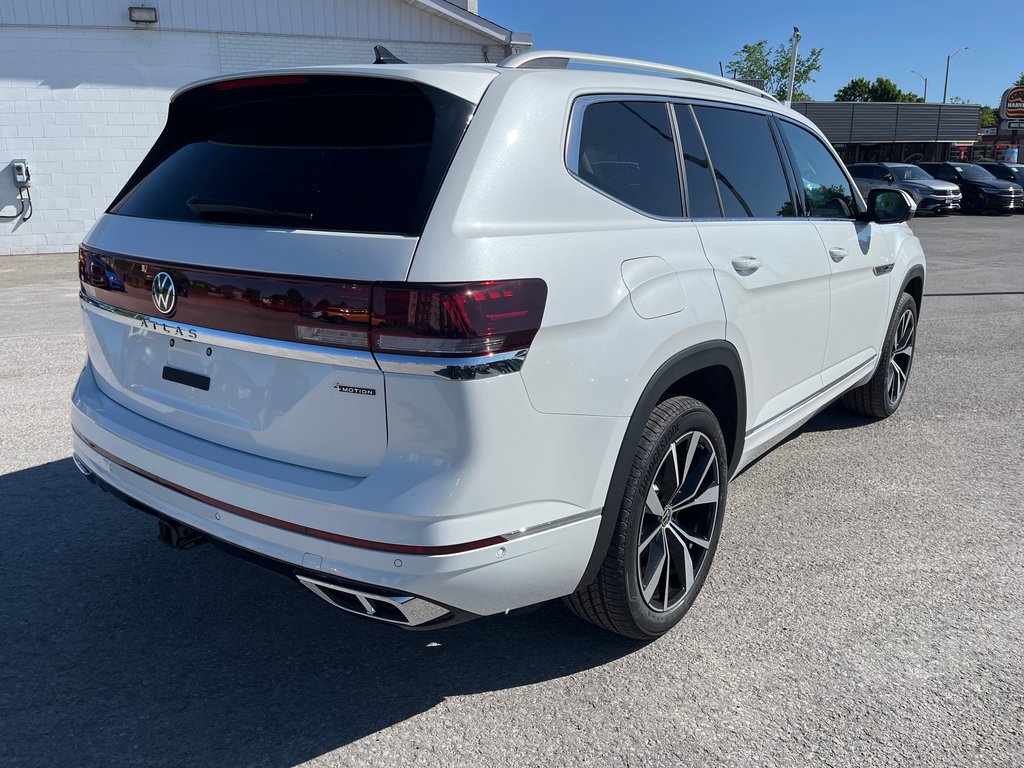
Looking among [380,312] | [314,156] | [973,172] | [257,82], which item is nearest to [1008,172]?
[973,172]

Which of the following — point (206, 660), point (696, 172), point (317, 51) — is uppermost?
point (317, 51)

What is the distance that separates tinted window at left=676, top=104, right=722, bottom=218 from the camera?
3.08 m

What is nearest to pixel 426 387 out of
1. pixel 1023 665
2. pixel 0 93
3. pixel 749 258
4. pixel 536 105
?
pixel 536 105

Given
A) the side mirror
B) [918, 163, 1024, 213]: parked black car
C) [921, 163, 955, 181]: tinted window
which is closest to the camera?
the side mirror

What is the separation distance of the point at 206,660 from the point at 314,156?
1695mm

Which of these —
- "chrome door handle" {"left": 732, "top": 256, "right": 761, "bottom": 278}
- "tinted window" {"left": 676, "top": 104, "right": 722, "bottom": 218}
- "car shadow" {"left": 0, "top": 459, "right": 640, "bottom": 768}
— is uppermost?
"tinted window" {"left": 676, "top": 104, "right": 722, "bottom": 218}

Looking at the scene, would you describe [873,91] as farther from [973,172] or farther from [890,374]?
[890,374]

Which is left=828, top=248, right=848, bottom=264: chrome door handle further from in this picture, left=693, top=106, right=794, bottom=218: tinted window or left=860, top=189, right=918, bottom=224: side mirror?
left=860, top=189, right=918, bottom=224: side mirror

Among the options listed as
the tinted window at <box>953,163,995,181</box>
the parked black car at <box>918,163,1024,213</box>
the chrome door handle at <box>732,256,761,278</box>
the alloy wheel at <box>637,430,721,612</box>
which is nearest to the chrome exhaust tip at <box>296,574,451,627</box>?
the alloy wheel at <box>637,430,721,612</box>

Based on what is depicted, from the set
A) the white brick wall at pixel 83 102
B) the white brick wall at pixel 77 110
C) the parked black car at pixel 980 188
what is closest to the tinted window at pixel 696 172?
the white brick wall at pixel 83 102

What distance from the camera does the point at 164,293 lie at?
97.3 inches

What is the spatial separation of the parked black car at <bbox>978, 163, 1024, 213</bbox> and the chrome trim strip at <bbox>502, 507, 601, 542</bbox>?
31.2m

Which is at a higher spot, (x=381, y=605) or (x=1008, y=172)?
(x=1008, y=172)

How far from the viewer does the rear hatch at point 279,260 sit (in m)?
2.15
